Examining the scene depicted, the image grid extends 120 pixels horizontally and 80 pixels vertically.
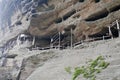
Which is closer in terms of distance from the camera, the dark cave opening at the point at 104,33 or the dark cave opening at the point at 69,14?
the dark cave opening at the point at 104,33

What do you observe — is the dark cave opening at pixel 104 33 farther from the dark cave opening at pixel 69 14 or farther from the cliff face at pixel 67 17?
the dark cave opening at pixel 69 14

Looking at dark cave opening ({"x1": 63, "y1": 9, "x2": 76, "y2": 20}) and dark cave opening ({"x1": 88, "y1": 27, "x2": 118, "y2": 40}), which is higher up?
dark cave opening ({"x1": 63, "y1": 9, "x2": 76, "y2": 20})

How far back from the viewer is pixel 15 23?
43125 millimetres

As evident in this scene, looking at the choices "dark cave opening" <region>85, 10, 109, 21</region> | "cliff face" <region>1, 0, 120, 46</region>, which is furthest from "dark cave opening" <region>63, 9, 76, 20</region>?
"dark cave opening" <region>85, 10, 109, 21</region>

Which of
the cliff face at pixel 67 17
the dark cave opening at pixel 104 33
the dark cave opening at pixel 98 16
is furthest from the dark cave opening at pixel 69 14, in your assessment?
the dark cave opening at pixel 104 33

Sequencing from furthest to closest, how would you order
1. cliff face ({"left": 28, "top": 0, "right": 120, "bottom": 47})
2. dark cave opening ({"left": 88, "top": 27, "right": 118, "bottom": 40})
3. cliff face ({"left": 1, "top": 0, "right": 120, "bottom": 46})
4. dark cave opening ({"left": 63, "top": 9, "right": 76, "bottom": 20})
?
dark cave opening ({"left": 63, "top": 9, "right": 76, "bottom": 20}), dark cave opening ({"left": 88, "top": 27, "right": 118, "bottom": 40}), cliff face ({"left": 1, "top": 0, "right": 120, "bottom": 46}), cliff face ({"left": 28, "top": 0, "right": 120, "bottom": 47})

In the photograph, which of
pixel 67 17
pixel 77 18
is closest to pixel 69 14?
pixel 67 17

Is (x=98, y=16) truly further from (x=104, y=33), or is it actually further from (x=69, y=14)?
(x=69, y=14)

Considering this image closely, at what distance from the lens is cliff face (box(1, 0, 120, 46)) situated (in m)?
26.2

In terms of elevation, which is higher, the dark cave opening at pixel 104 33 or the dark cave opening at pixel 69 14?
the dark cave opening at pixel 69 14

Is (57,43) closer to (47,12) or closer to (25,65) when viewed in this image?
(47,12)

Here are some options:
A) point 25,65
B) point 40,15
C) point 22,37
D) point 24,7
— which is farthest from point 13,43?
point 25,65

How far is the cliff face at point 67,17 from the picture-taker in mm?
26188

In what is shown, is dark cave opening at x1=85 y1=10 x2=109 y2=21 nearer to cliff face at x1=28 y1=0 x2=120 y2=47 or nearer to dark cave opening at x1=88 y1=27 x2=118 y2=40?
cliff face at x1=28 y1=0 x2=120 y2=47
